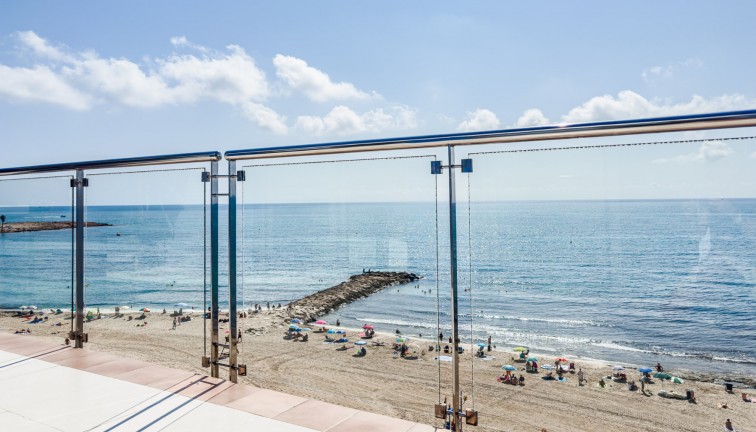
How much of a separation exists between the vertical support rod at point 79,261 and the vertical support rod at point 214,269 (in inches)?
53.2

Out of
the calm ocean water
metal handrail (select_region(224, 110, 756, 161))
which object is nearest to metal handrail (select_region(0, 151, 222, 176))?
the calm ocean water

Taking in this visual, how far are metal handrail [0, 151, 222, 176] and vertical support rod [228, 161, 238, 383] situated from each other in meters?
0.17

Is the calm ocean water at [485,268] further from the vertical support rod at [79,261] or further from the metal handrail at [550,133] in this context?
the metal handrail at [550,133]

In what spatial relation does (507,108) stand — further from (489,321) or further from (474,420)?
(474,420)

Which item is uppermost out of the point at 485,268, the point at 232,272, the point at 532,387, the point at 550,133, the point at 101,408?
the point at 550,133

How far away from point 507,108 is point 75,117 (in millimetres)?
51377

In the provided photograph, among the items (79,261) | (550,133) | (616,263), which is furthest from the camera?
(616,263)

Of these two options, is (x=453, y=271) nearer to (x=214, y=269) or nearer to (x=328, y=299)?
(x=214, y=269)

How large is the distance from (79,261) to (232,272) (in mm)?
1700

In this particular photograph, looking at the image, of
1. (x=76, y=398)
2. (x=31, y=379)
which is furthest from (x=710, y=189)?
(x=31, y=379)

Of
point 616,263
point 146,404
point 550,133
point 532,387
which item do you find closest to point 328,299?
point 532,387

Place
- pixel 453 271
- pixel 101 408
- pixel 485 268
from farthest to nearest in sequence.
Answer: pixel 485 268 → pixel 101 408 → pixel 453 271

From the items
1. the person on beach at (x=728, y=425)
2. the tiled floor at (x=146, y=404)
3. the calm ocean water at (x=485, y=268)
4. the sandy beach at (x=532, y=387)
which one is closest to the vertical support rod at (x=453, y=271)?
the calm ocean water at (x=485, y=268)

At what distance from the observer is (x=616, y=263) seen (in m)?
40.4
